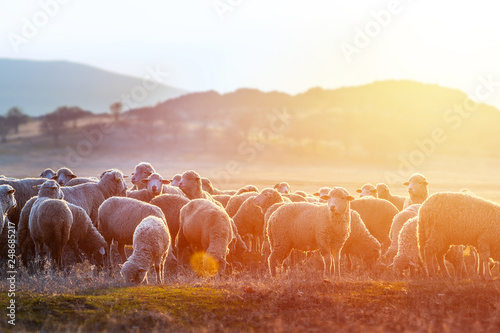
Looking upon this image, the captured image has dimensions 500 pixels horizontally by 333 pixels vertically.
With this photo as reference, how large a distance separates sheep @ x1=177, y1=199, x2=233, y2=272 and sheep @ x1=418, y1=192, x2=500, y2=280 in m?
4.55

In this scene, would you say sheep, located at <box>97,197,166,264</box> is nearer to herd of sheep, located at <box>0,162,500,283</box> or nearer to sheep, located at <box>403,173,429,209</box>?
herd of sheep, located at <box>0,162,500,283</box>

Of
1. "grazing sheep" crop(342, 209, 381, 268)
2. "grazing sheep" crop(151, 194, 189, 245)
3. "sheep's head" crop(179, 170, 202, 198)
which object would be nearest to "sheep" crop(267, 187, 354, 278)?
"grazing sheep" crop(342, 209, 381, 268)

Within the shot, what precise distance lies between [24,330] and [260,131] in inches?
4535

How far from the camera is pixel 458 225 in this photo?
44.0 ft

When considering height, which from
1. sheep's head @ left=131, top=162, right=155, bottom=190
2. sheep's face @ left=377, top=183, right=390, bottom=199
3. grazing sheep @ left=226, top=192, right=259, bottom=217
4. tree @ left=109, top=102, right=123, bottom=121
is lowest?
grazing sheep @ left=226, top=192, right=259, bottom=217

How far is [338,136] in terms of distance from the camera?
398 ft

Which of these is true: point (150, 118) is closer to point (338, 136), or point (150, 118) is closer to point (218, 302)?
point (338, 136)

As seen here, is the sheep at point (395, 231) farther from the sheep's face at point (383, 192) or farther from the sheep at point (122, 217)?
the sheep at point (122, 217)

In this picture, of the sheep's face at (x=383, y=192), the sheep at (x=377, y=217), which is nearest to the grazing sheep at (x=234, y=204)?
the sheep at (x=377, y=217)

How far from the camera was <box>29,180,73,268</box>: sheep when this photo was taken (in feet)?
45.9

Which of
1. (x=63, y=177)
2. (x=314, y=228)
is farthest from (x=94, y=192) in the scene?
(x=314, y=228)

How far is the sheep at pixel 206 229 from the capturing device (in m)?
14.5

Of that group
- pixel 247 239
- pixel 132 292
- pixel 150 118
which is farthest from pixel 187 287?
pixel 150 118

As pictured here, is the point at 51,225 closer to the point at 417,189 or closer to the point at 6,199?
the point at 6,199
